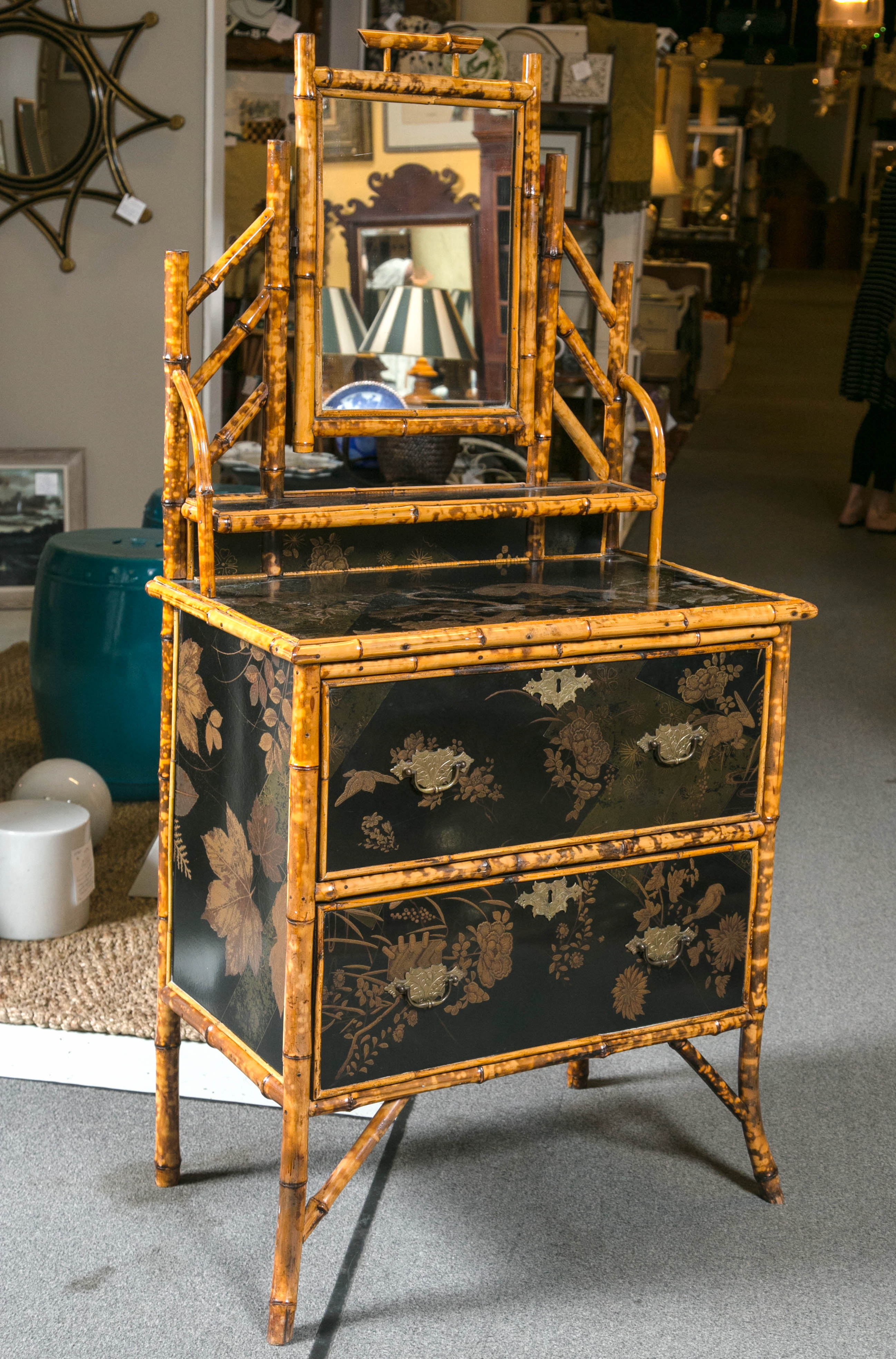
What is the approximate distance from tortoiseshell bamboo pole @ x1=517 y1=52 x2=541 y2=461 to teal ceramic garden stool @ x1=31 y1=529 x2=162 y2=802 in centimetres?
122

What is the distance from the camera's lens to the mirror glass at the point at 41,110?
408 centimetres

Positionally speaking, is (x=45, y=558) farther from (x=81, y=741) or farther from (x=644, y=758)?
(x=644, y=758)

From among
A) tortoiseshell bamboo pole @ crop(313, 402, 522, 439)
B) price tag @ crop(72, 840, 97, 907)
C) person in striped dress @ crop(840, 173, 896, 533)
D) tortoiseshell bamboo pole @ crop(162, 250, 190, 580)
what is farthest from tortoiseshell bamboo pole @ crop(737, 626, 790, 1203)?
person in striped dress @ crop(840, 173, 896, 533)

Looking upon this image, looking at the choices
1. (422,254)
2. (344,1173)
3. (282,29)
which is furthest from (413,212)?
(282,29)

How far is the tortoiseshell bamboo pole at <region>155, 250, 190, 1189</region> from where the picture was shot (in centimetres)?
155

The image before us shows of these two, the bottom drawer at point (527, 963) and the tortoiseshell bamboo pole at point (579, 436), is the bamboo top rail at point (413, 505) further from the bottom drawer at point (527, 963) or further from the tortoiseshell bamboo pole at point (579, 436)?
the bottom drawer at point (527, 963)

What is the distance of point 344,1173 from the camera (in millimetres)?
1616

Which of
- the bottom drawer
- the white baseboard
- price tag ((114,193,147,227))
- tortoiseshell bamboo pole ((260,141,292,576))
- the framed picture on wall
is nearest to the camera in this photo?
the bottom drawer

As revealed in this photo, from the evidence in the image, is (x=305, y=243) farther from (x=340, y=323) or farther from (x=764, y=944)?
(x=764, y=944)

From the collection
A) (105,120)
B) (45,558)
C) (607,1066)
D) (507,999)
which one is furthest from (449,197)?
(105,120)

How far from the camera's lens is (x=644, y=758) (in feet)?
5.24

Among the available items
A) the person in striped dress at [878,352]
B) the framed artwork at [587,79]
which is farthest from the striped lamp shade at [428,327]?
the person in striped dress at [878,352]

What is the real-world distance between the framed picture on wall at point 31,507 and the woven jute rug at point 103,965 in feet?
5.66

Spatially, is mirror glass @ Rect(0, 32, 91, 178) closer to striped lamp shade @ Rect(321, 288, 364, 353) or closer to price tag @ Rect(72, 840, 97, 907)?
price tag @ Rect(72, 840, 97, 907)
